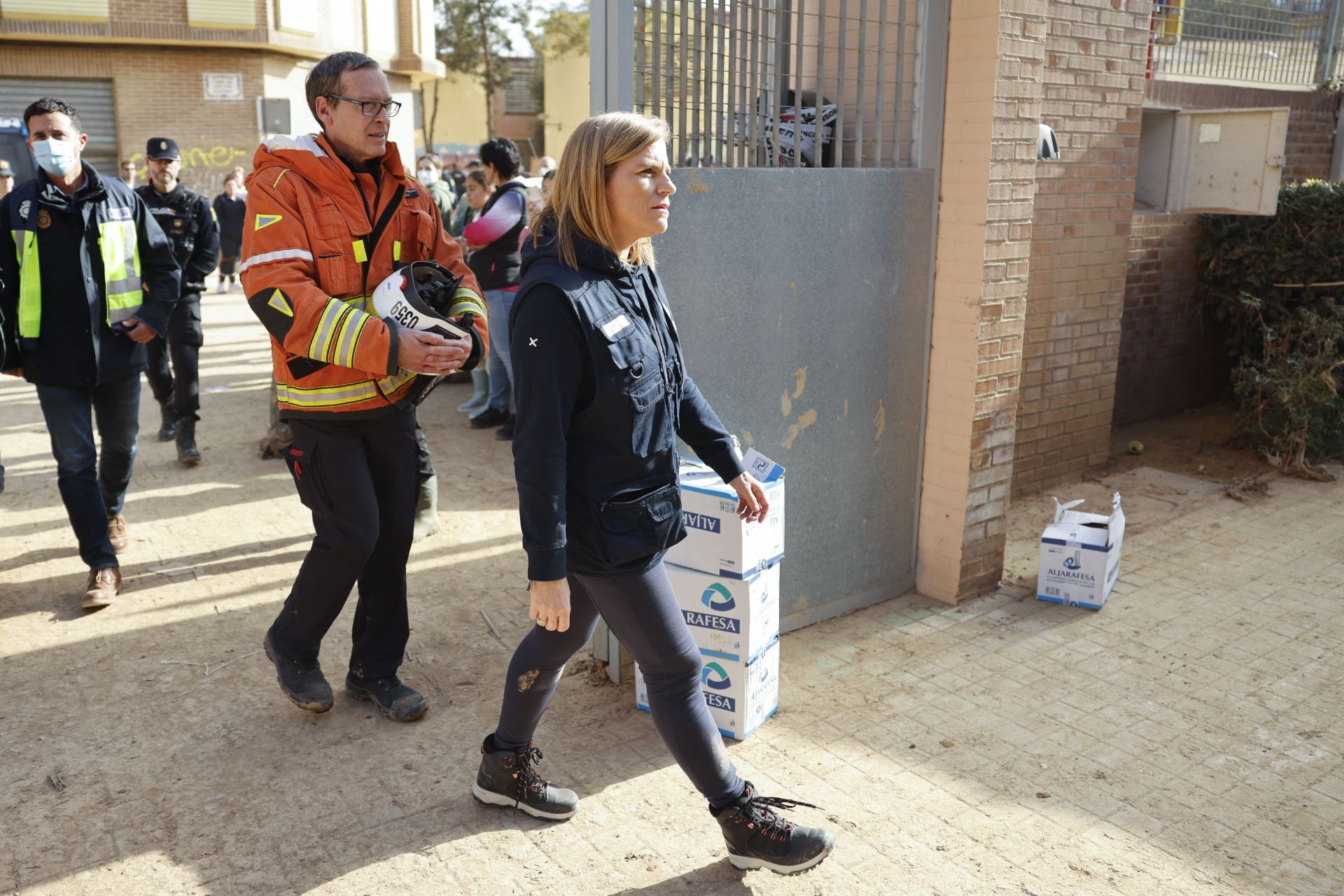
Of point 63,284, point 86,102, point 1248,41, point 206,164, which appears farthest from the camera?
point 206,164

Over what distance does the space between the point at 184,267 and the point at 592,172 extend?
17.1ft

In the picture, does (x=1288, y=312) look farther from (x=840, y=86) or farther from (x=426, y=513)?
(x=426, y=513)

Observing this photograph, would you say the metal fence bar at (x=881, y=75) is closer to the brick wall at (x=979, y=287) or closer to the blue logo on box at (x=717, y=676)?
the brick wall at (x=979, y=287)

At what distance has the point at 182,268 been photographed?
7102 millimetres

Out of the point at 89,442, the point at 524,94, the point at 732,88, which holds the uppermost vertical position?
the point at 524,94

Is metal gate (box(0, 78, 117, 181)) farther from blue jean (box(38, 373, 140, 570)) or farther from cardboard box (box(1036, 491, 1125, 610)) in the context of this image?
cardboard box (box(1036, 491, 1125, 610))

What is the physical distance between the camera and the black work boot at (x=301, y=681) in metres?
3.87

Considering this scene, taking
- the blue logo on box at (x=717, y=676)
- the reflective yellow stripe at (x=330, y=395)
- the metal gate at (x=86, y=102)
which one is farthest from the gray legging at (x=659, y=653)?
the metal gate at (x=86, y=102)

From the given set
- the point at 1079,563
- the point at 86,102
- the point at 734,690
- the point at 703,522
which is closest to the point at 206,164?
the point at 86,102

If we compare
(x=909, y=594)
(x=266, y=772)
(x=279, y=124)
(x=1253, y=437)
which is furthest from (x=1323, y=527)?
(x=279, y=124)

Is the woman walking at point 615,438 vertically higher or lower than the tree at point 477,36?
lower

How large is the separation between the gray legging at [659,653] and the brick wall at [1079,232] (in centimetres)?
422

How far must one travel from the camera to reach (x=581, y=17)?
39.6 metres

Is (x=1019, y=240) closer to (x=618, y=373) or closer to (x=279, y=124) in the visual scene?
(x=618, y=373)
